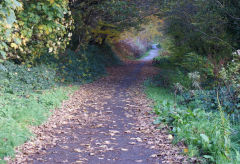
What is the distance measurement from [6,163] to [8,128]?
48.9 inches

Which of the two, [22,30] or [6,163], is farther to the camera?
[22,30]

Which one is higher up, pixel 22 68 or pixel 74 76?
pixel 22 68

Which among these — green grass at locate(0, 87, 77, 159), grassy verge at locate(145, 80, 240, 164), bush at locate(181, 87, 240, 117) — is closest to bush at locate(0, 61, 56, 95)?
green grass at locate(0, 87, 77, 159)

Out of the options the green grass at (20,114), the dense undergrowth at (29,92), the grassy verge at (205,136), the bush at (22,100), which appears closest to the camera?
the grassy verge at (205,136)

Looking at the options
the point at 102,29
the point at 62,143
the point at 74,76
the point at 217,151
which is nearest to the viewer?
the point at 217,151

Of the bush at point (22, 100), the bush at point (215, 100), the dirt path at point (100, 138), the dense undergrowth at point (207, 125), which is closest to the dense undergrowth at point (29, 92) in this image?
the bush at point (22, 100)

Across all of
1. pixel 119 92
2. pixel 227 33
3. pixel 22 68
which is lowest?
pixel 119 92

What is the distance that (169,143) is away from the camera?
5.58m

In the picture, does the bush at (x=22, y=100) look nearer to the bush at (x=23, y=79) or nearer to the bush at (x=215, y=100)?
the bush at (x=23, y=79)

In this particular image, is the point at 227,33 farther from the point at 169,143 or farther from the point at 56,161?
the point at 56,161

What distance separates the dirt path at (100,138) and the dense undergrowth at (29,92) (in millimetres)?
289

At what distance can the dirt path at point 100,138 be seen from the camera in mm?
5062

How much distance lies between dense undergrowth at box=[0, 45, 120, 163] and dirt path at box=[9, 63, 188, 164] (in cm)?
29

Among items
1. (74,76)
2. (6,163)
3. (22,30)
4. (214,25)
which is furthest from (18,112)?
(214,25)
